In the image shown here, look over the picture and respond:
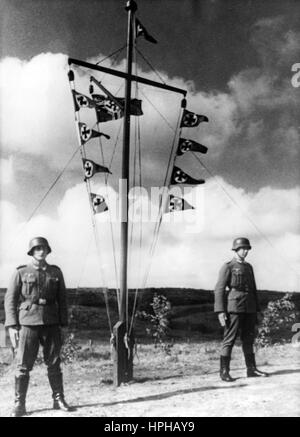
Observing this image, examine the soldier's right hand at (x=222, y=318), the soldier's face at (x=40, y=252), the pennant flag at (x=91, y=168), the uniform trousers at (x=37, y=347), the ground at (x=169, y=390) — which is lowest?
the ground at (x=169, y=390)

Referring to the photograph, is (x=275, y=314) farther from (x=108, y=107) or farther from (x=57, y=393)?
(x=108, y=107)

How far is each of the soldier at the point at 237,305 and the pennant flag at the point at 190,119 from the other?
5.52 ft

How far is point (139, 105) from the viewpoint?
5.73m

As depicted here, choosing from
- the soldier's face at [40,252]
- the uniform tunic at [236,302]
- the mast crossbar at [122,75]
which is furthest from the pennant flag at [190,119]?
the soldier's face at [40,252]

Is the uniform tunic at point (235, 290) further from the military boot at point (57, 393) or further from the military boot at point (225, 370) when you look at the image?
the military boot at point (57, 393)

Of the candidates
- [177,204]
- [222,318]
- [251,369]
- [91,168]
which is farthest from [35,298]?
[251,369]

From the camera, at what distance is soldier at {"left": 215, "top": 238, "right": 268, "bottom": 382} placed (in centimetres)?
545

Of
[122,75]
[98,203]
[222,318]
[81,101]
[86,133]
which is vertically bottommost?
[222,318]

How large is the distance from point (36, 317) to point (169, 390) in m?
1.82

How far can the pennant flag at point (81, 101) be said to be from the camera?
5.17 m

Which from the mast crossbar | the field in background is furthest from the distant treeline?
the mast crossbar

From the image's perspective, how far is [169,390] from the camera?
5.05 m
